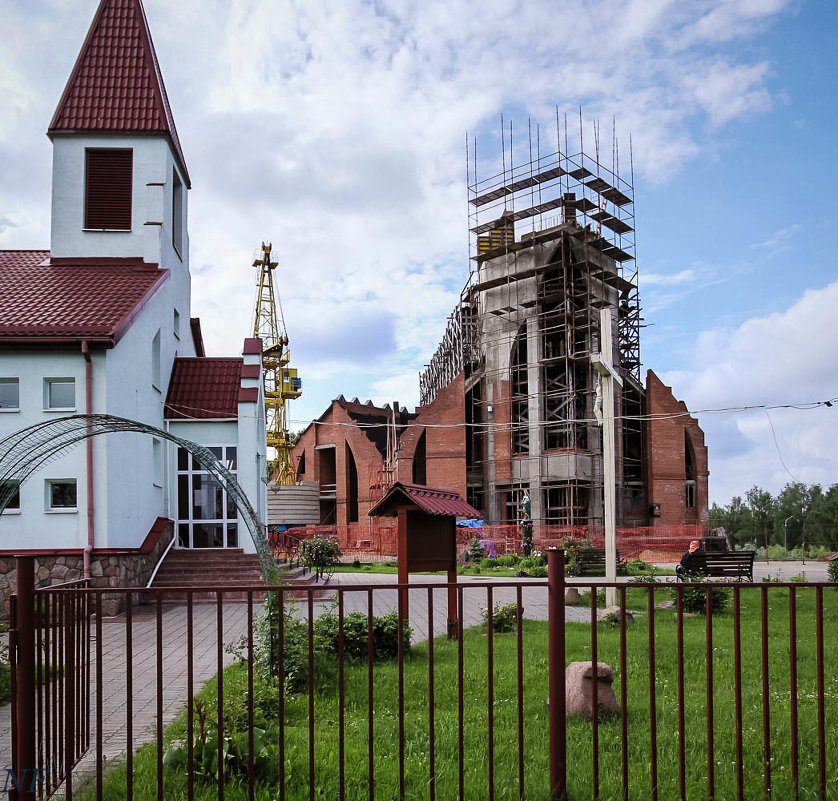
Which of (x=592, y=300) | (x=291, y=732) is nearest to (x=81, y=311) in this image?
(x=291, y=732)

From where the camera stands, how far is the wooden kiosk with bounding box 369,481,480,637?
10930 mm

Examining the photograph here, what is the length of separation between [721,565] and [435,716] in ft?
43.4

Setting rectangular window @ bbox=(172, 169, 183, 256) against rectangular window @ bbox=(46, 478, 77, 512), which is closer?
rectangular window @ bbox=(46, 478, 77, 512)

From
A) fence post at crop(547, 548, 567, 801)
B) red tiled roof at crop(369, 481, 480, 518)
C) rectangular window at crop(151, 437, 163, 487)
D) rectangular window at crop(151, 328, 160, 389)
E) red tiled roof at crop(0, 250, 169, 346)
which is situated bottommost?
fence post at crop(547, 548, 567, 801)

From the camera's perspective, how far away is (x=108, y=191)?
2000cm

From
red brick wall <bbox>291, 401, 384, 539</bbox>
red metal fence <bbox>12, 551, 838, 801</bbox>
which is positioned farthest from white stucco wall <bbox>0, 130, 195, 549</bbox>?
red brick wall <bbox>291, 401, 384, 539</bbox>

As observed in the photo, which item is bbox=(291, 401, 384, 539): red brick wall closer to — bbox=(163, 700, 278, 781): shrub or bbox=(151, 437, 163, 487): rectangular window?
bbox=(151, 437, 163, 487): rectangular window

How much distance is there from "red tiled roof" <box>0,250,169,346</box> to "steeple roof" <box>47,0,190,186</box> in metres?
3.40

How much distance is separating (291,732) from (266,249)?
170ft

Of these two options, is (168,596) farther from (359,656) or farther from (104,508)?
(359,656)

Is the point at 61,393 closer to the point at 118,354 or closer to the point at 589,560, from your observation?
the point at 118,354

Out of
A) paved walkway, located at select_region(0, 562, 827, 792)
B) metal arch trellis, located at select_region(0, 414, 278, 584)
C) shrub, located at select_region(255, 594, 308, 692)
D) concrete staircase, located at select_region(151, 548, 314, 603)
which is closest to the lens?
paved walkway, located at select_region(0, 562, 827, 792)

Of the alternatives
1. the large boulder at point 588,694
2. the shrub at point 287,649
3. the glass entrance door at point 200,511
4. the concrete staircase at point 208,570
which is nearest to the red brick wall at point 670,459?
the concrete staircase at point 208,570

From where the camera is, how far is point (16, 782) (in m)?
4.35
